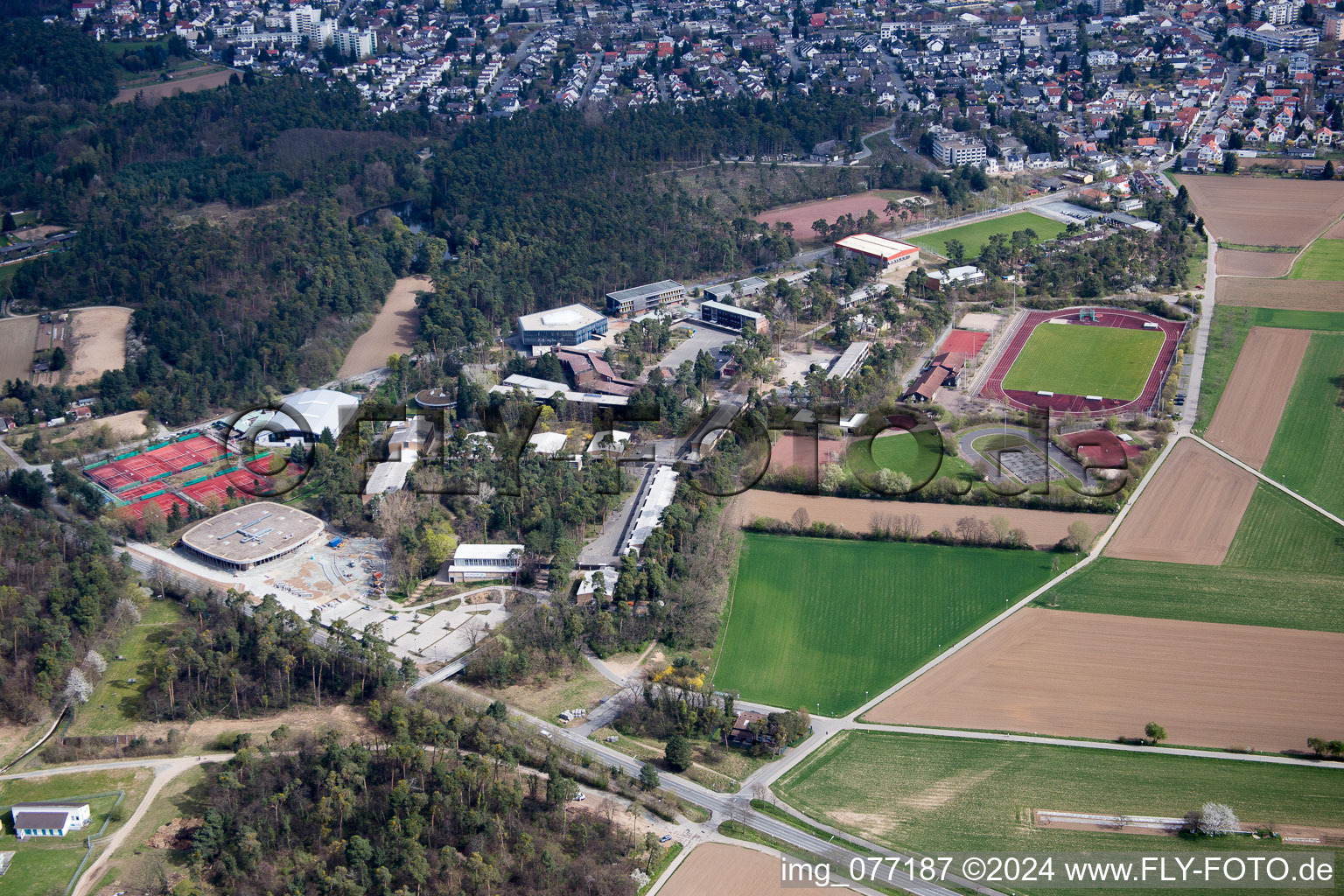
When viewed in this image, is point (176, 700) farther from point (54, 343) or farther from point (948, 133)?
point (948, 133)

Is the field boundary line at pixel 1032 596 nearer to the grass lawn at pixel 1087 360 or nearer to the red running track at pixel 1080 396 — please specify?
the red running track at pixel 1080 396

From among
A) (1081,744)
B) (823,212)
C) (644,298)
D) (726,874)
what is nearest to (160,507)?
(644,298)

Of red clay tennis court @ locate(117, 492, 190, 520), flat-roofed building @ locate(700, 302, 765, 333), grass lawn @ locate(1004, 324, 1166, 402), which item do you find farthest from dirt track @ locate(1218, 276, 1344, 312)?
red clay tennis court @ locate(117, 492, 190, 520)

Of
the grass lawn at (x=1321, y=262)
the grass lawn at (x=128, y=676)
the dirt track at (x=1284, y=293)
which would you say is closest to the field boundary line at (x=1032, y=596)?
the dirt track at (x=1284, y=293)

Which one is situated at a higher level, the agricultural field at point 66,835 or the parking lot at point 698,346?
the parking lot at point 698,346

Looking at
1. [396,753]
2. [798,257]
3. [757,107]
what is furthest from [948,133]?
[396,753]

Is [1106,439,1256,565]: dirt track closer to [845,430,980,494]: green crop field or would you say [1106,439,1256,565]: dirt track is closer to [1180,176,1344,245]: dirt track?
[845,430,980,494]: green crop field

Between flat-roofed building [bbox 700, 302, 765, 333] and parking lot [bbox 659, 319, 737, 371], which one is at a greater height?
flat-roofed building [bbox 700, 302, 765, 333]
